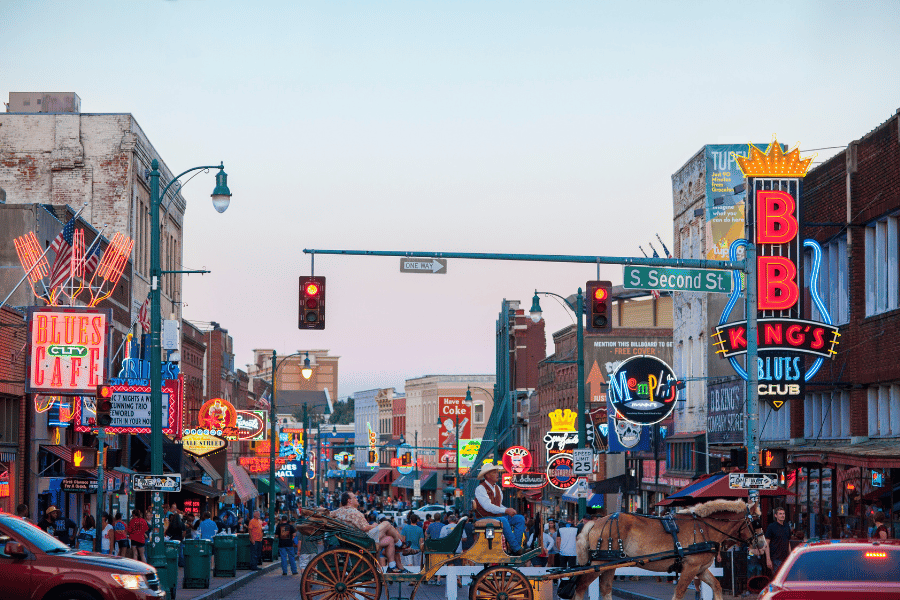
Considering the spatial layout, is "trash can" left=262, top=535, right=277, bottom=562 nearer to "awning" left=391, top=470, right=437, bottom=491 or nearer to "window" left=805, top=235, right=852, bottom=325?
"window" left=805, top=235, right=852, bottom=325

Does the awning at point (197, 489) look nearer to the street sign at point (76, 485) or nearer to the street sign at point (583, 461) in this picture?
the street sign at point (76, 485)

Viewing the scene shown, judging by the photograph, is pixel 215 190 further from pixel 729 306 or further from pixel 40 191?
pixel 40 191

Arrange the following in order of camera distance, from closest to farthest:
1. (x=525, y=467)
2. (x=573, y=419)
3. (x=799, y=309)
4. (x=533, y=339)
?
(x=799, y=309) → (x=525, y=467) → (x=573, y=419) → (x=533, y=339)

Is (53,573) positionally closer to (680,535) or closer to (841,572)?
(680,535)

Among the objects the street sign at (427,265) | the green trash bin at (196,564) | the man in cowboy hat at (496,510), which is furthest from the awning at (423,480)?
the man in cowboy hat at (496,510)

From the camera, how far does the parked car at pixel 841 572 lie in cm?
1148

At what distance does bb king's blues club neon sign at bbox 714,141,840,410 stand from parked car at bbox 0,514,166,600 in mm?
18616

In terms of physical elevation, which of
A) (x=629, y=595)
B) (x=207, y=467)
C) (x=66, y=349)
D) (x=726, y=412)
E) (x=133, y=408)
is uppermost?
(x=66, y=349)

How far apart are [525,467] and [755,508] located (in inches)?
1448

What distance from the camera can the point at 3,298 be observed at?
1383 inches

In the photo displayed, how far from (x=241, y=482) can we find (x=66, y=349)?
48459 mm

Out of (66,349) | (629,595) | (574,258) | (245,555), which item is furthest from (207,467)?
(574,258)

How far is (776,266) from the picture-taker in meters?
31.2

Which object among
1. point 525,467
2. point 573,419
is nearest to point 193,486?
point 525,467
